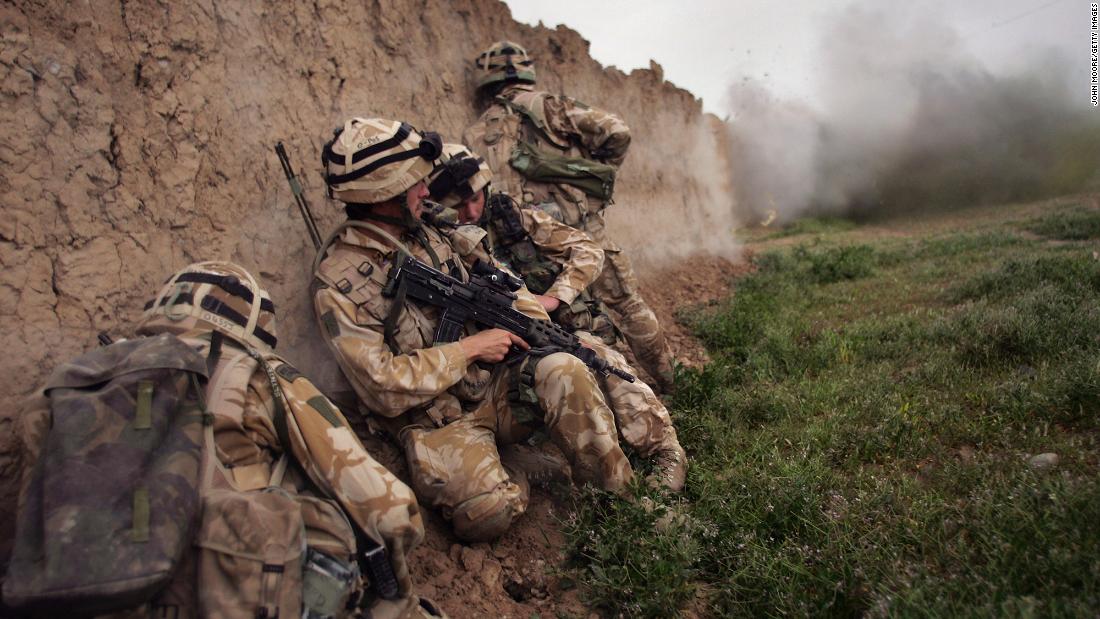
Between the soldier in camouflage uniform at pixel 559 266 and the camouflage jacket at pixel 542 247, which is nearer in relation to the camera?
the soldier in camouflage uniform at pixel 559 266

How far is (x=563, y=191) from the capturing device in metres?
5.44

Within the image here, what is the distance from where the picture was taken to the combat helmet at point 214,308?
229 cm

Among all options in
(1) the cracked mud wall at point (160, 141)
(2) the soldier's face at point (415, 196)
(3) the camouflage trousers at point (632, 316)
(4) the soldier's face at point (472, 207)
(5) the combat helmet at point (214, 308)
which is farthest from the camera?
A: (3) the camouflage trousers at point (632, 316)

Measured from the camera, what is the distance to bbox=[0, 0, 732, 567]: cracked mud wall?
8.82 feet

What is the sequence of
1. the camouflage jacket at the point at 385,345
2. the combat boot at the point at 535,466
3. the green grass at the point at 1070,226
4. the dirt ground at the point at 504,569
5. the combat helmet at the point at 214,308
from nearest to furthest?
the combat helmet at the point at 214,308 → the dirt ground at the point at 504,569 → the camouflage jacket at the point at 385,345 → the combat boot at the point at 535,466 → the green grass at the point at 1070,226

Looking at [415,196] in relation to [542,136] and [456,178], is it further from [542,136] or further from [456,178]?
[542,136]

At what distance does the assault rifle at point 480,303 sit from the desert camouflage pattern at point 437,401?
0.09 m

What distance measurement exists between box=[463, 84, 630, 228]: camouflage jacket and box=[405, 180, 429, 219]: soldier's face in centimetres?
191

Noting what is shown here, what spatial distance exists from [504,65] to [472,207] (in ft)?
6.40

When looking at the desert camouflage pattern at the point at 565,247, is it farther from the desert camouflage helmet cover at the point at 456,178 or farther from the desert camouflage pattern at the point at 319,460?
the desert camouflage pattern at the point at 319,460

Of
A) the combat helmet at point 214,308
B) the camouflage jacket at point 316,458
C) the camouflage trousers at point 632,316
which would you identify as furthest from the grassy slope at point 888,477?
the combat helmet at point 214,308

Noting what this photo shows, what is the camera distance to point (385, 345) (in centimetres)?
316

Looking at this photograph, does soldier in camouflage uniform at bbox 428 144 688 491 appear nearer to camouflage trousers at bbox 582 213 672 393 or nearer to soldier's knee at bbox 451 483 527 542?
camouflage trousers at bbox 582 213 672 393

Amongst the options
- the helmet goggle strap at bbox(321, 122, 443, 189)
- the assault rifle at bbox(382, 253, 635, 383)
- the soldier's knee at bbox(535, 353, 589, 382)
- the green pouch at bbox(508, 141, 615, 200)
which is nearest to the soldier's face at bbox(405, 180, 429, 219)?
the helmet goggle strap at bbox(321, 122, 443, 189)
